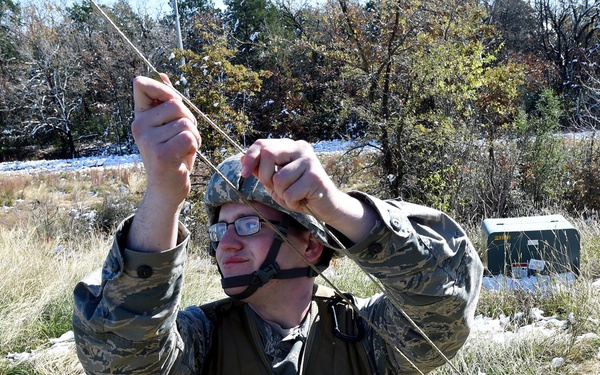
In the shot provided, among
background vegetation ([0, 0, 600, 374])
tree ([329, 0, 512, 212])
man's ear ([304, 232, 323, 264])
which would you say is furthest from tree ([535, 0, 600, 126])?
man's ear ([304, 232, 323, 264])

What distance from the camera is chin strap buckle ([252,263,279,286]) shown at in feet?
6.30

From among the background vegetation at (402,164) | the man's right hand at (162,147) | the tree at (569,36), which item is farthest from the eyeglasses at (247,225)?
the tree at (569,36)

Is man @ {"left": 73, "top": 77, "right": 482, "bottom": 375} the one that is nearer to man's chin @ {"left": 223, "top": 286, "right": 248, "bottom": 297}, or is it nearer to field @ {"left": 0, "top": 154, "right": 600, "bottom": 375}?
man's chin @ {"left": 223, "top": 286, "right": 248, "bottom": 297}

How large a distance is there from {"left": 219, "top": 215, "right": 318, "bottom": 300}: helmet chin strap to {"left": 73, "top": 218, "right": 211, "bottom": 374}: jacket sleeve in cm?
37

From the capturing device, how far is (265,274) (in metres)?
1.93

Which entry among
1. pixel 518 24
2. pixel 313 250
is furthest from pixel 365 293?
pixel 518 24

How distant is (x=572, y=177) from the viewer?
34.4ft

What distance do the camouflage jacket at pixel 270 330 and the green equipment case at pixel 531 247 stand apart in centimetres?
390

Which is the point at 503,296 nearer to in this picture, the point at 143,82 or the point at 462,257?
the point at 462,257

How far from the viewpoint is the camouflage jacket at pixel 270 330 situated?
4.89ft

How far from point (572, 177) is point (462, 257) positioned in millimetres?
9885

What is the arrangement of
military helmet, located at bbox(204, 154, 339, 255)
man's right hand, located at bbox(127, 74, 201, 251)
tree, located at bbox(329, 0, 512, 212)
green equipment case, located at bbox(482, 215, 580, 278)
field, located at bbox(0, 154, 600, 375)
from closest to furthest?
man's right hand, located at bbox(127, 74, 201, 251) < military helmet, located at bbox(204, 154, 339, 255) < field, located at bbox(0, 154, 600, 375) < green equipment case, located at bbox(482, 215, 580, 278) < tree, located at bbox(329, 0, 512, 212)

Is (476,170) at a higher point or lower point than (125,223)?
lower

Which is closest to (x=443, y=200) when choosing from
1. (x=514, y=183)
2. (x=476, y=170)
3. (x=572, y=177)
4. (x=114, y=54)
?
(x=476, y=170)
